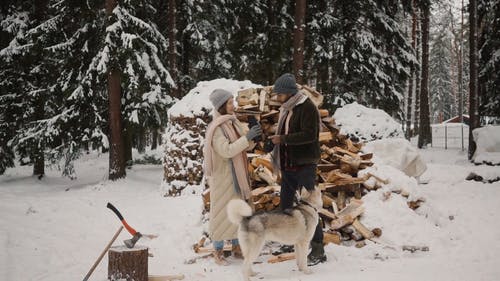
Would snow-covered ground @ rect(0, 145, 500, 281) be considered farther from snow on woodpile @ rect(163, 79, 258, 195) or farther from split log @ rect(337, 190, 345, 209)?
snow on woodpile @ rect(163, 79, 258, 195)

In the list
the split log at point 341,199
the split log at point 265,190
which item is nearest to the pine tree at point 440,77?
the split log at point 341,199

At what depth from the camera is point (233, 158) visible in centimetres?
501

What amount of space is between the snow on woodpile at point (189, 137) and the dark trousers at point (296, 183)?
4262 millimetres

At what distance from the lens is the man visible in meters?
4.52

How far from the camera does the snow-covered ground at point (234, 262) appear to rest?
4.73 metres

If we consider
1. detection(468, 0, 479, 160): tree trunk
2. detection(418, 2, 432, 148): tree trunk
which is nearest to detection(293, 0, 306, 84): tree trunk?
detection(468, 0, 479, 160): tree trunk

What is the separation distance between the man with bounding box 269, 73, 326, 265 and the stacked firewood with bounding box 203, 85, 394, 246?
0.58 metres

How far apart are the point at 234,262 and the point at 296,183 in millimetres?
1478

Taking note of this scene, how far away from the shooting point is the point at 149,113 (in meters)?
11.7

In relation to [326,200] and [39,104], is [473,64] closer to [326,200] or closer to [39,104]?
[326,200]

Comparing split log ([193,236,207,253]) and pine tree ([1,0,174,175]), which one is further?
pine tree ([1,0,174,175])

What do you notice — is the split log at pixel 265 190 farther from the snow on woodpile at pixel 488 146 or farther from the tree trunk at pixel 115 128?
the snow on woodpile at pixel 488 146

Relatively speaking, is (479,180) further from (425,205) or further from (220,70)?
(220,70)

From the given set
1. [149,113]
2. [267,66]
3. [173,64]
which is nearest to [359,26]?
[267,66]
